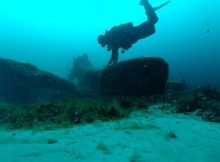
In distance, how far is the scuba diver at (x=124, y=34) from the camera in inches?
709

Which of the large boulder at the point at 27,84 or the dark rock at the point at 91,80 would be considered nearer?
the large boulder at the point at 27,84

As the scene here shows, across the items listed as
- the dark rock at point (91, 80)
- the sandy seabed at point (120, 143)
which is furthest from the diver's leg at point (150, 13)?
the sandy seabed at point (120, 143)

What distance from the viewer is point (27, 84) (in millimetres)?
15719

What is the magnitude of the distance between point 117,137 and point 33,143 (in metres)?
1.65

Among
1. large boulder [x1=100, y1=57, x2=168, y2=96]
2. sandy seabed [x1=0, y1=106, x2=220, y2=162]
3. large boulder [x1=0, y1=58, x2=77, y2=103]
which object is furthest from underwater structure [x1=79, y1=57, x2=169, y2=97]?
sandy seabed [x1=0, y1=106, x2=220, y2=162]

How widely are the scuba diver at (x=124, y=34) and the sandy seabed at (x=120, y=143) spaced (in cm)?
1062

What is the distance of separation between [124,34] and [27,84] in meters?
6.20

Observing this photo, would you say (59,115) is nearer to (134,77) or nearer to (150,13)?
(134,77)

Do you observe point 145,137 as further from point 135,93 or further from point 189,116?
point 135,93

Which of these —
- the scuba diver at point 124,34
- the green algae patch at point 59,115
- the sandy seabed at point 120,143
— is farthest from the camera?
the scuba diver at point 124,34

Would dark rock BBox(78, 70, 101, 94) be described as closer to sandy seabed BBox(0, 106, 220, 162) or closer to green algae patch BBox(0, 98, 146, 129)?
green algae patch BBox(0, 98, 146, 129)

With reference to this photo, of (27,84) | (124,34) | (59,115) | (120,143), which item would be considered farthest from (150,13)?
(120,143)

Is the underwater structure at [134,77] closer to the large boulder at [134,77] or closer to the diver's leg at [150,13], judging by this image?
the large boulder at [134,77]

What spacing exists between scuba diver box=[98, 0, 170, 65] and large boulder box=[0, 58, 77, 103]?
361cm
